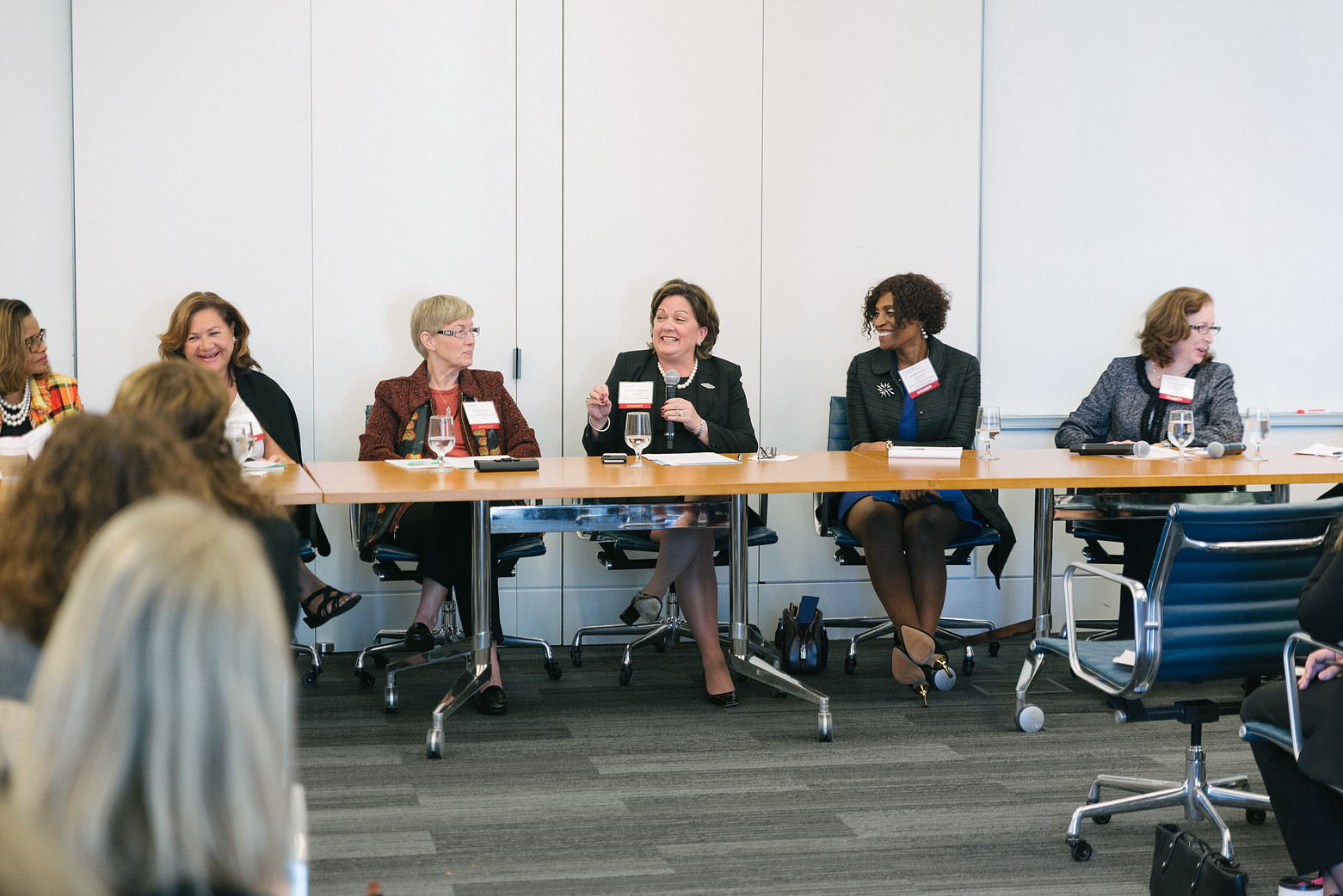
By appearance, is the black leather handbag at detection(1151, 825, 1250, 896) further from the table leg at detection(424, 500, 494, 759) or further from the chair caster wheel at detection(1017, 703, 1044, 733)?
the table leg at detection(424, 500, 494, 759)

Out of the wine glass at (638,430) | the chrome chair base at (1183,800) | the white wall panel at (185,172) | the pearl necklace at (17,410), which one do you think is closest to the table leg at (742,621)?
the wine glass at (638,430)

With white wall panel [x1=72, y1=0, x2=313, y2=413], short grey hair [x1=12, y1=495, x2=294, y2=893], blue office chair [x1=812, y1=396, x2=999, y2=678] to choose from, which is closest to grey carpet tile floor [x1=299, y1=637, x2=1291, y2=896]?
blue office chair [x1=812, y1=396, x2=999, y2=678]

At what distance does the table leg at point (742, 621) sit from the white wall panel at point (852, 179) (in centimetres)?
134

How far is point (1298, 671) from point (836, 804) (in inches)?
45.2

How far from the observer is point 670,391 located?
4.18 meters

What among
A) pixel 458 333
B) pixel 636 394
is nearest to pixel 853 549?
pixel 636 394

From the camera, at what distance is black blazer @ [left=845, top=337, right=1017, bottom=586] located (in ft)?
14.7

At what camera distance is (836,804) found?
9.73 ft

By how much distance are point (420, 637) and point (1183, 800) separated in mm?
2398

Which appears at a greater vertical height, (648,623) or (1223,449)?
(1223,449)

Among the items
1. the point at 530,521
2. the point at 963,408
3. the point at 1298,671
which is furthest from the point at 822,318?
the point at 1298,671

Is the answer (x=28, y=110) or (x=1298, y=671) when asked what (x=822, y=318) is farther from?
(x=28, y=110)

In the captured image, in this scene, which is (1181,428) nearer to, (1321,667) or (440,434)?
(1321,667)

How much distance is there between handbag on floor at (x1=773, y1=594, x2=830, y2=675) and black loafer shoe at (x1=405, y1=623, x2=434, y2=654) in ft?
4.17
